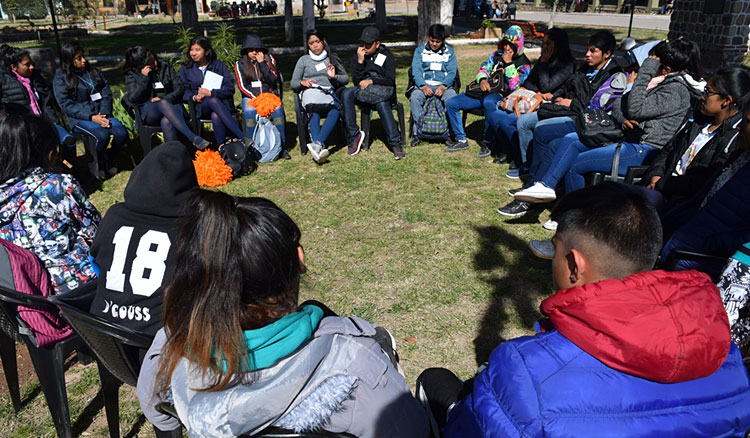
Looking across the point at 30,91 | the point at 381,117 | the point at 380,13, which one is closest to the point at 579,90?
the point at 381,117

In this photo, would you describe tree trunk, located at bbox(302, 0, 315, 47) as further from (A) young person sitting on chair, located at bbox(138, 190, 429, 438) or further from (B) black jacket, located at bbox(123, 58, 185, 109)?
(A) young person sitting on chair, located at bbox(138, 190, 429, 438)

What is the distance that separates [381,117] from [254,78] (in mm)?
1619

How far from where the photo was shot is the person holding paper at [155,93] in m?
6.27

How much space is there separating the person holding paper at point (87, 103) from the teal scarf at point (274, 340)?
17.9ft

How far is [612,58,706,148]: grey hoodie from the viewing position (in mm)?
4230

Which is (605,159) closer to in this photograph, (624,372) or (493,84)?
(493,84)

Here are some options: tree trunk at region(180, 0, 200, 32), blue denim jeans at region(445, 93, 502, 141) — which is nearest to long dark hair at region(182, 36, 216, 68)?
blue denim jeans at region(445, 93, 502, 141)

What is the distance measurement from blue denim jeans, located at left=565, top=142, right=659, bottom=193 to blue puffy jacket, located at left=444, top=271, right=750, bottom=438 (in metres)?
3.31

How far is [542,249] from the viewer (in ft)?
13.0

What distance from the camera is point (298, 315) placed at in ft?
4.72

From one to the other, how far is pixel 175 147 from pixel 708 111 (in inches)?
130

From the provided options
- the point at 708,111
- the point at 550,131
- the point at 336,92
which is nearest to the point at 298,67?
the point at 336,92

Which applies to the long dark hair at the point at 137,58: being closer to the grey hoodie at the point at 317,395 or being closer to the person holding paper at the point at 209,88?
the person holding paper at the point at 209,88

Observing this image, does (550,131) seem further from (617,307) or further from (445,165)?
(617,307)
